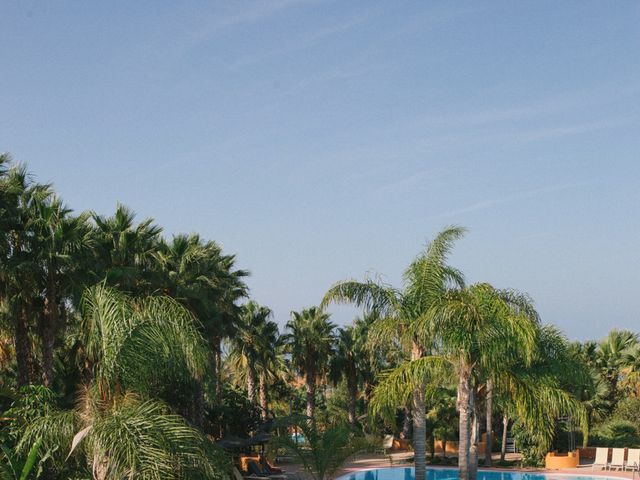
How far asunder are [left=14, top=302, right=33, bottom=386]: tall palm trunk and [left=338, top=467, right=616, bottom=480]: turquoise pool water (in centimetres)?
1492

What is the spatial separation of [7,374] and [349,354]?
17953 millimetres

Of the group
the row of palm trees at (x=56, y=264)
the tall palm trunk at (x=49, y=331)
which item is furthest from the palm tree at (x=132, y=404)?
the tall palm trunk at (x=49, y=331)

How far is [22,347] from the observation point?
2284 centimetres

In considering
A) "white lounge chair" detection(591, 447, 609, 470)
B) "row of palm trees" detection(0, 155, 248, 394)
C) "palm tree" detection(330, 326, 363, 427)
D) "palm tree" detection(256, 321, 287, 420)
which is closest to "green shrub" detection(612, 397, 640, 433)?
"white lounge chair" detection(591, 447, 609, 470)

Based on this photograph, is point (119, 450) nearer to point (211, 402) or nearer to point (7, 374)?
point (211, 402)

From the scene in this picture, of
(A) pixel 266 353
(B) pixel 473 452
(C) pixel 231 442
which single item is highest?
(A) pixel 266 353

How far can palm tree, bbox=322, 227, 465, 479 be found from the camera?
21281 millimetres

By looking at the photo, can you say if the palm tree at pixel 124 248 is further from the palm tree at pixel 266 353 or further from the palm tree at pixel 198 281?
the palm tree at pixel 266 353

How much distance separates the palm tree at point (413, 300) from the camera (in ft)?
69.8

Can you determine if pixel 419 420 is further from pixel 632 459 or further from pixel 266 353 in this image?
pixel 266 353

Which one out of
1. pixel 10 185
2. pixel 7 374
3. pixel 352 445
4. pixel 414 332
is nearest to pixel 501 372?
pixel 414 332

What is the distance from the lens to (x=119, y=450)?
1159 cm

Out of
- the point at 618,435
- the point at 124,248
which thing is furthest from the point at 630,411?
the point at 124,248

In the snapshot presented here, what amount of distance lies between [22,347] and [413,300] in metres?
11.5
